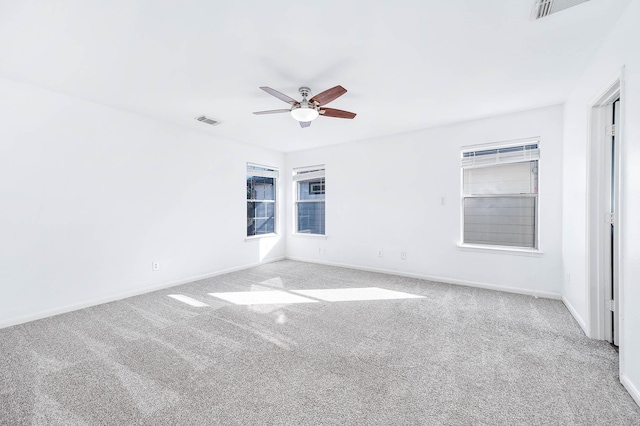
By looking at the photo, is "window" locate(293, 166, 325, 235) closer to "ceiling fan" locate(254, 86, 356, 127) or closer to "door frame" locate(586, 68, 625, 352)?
"ceiling fan" locate(254, 86, 356, 127)

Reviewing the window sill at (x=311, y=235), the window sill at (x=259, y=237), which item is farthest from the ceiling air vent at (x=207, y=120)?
the window sill at (x=311, y=235)

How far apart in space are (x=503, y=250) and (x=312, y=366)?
3165 mm

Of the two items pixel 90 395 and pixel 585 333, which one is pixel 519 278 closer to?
pixel 585 333

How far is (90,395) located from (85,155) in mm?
2729

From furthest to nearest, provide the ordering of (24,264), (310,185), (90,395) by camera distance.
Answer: (310,185) → (24,264) → (90,395)

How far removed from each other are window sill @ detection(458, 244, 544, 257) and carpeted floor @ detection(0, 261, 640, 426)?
0.60 metres

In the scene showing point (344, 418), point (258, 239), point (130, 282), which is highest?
point (258, 239)

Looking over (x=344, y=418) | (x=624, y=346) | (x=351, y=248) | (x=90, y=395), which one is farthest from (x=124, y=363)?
(x=351, y=248)

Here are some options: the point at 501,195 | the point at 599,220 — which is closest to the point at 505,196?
the point at 501,195

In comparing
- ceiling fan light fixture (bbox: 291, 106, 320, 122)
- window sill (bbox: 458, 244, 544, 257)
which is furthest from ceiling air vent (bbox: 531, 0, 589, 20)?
window sill (bbox: 458, 244, 544, 257)

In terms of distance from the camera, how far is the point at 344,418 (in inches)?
60.6

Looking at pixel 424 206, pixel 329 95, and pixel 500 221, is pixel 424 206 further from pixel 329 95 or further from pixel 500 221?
pixel 329 95

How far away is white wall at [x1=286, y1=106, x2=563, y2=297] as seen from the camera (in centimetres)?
351

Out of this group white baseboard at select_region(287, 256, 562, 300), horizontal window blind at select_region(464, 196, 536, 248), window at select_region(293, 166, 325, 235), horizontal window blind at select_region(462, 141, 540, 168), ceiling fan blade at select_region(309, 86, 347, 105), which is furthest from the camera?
window at select_region(293, 166, 325, 235)
